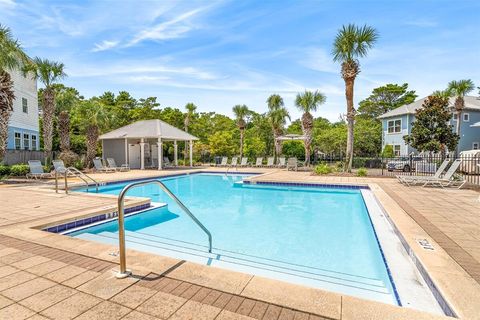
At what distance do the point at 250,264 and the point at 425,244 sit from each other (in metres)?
2.54

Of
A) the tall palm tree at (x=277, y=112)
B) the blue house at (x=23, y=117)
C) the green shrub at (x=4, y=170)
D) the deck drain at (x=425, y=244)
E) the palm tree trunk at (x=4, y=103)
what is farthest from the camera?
the tall palm tree at (x=277, y=112)

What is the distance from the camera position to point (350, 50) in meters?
14.7

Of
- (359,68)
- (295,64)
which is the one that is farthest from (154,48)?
(359,68)

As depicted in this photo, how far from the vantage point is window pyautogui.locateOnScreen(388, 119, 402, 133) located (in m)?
25.9

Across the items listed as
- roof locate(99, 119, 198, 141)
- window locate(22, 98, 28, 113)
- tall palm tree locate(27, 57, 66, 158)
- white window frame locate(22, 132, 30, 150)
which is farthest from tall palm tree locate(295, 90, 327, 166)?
white window frame locate(22, 132, 30, 150)

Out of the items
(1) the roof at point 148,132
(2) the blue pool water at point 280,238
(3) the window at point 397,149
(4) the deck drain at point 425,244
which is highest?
(1) the roof at point 148,132

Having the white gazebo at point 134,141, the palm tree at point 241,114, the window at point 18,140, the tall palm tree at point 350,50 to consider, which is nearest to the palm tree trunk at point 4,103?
the window at point 18,140

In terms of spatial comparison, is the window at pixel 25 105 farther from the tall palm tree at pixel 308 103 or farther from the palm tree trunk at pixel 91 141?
the tall palm tree at pixel 308 103

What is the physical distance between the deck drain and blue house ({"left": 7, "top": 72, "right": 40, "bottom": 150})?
2118cm

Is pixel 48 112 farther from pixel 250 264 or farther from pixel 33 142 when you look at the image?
pixel 250 264

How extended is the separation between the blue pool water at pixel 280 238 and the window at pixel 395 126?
64.7 feet

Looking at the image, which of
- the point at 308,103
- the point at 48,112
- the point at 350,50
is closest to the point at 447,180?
the point at 350,50

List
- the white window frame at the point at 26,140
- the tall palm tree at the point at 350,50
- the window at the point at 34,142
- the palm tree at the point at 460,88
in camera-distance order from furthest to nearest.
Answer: the palm tree at the point at 460,88, the window at the point at 34,142, the white window frame at the point at 26,140, the tall palm tree at the point at 350,50

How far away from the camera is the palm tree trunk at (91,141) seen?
20.6 meters
